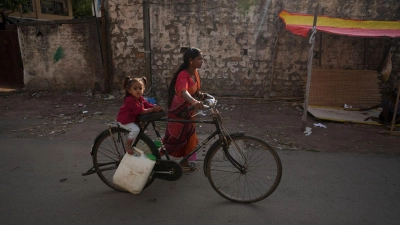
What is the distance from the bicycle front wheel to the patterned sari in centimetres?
51

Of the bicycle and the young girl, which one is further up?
the young girl

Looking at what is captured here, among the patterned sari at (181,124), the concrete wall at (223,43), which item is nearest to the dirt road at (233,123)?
the concrete wall at (223,43)

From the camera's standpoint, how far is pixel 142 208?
267 cm

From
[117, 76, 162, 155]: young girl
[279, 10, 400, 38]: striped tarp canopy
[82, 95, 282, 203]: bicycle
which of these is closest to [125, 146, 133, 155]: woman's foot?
[117, 76, 162, 155]: young girl

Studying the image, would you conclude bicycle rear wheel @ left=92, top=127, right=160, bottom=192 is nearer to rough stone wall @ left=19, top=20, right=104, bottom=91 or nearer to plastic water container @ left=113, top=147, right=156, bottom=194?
plastic water container @ left=113, top=147, right=156, bottom=194

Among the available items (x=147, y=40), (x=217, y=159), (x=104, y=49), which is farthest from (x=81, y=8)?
(x=217, y=159)

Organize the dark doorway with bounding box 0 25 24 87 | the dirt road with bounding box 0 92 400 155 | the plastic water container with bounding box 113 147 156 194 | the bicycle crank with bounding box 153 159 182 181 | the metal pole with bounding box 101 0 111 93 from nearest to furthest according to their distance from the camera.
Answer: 1. the plastic water container with bounding box 113 147 156 194
2. the bicycle crank with bounding box 153 159 182 181
3. the dirt road with bounding box 0 92 400 155
4. the metal pole with bounding box 101 0 111 93
5. the dark doorway with bounding box 0 25 24 87

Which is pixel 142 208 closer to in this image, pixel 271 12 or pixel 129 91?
pixel 129 91

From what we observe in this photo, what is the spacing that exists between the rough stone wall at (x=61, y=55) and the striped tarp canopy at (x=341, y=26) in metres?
5.76

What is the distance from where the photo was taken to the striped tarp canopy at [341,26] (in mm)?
5863

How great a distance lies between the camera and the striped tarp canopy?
19.2ft

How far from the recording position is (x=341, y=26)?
6.52m

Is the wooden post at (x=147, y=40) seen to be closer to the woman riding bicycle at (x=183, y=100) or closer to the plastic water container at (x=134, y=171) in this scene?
the woman riding bicycle at (x=183, y=100)

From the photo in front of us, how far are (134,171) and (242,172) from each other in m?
1.13
